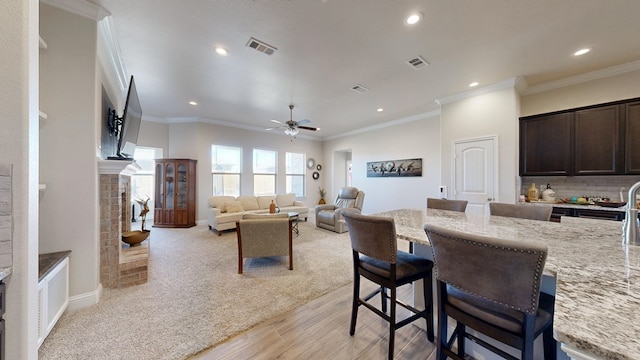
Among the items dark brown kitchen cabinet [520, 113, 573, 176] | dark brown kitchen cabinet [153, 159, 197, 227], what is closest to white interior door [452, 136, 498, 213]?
dark brown kitchen cabinet [520, 113, 573, 176]

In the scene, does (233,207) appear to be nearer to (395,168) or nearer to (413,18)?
(395,168)

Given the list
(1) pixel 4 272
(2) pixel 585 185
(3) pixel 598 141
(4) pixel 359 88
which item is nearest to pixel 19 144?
(1) pixel 4 272

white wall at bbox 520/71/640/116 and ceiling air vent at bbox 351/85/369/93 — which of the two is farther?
ceiling air vent at bbox 351/85/369/93

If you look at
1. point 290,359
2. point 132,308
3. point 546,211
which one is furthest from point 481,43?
point 132,308

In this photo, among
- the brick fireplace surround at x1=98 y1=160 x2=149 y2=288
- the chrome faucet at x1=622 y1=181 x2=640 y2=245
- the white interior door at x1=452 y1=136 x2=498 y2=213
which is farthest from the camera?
the white interior door at x1=452 y1=136 x2=498 y2=213

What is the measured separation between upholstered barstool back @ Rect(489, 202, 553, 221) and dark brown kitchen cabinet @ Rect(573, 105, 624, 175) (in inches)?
76.0

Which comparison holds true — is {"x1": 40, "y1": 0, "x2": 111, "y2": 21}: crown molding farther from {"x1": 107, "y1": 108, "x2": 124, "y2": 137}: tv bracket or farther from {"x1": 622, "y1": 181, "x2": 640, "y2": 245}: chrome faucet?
{"x1": 622, "y1": 181, "x2": 640, "y2": 245}: chrome faucet

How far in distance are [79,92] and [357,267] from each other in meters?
2.99

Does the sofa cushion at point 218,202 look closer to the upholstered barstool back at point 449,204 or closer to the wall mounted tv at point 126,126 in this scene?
the wall mounted tv at point 126,126

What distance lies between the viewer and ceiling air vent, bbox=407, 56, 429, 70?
2945 mm

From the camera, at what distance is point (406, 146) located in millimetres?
5809

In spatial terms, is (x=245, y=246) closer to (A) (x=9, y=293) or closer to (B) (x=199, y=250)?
(B) (x=199, y=250)

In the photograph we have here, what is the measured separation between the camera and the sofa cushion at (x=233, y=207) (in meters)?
5.32

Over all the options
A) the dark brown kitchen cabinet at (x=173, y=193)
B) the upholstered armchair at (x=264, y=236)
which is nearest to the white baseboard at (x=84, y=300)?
the upholstered armchair at (x=264, y=236)
